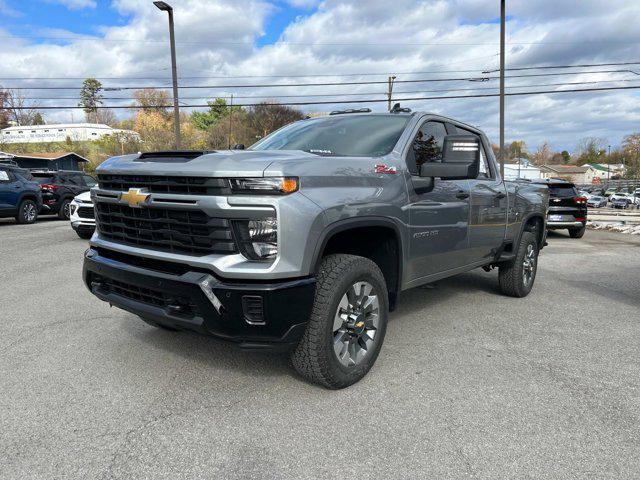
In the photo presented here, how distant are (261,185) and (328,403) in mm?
1429

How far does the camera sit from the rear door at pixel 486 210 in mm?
4680

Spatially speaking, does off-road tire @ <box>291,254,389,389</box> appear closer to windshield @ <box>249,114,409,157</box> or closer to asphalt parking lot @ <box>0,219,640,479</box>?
asphalt parking lot @ <box>0,219,640,479</box>

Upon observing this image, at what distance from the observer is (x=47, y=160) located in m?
46.6

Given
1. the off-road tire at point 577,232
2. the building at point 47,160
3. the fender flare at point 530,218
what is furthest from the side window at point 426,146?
the building at point 47,160

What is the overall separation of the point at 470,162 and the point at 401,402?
1844 millimetres

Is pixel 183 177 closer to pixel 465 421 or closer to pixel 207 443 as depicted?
pixel 207 443

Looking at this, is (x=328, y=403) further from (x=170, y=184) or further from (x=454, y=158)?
(x=454, y=158)

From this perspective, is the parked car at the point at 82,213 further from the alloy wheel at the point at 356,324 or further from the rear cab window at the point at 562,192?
the rear cab window at the point at 562,192

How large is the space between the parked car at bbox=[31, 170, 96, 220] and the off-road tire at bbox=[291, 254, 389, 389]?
618 inches

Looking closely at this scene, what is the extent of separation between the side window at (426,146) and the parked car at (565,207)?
32.6 ft

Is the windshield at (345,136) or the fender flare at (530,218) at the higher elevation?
the windshield at (345,136)

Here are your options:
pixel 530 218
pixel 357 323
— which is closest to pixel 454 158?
pixel 357 323

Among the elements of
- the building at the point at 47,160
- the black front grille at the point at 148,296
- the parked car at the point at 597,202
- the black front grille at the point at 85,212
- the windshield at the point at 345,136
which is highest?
the building at the point at 47,160

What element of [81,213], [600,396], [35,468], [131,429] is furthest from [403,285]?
[81,213]
